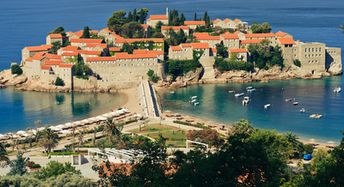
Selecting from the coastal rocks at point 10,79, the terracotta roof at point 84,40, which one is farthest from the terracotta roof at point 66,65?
the terracotta roof at point 84,40

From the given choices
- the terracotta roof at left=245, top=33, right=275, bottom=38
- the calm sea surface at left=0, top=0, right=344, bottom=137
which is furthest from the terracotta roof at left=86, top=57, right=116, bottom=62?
the terracotta roof at left=245, top=33, right=275, bottom=38

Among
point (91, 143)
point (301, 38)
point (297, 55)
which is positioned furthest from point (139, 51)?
point (301, 38)

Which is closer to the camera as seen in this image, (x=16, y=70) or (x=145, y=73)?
(x=145, y=73)

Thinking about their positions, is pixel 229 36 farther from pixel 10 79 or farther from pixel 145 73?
pixel 10 79

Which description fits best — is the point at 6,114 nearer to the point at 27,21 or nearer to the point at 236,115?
the point at 236,115

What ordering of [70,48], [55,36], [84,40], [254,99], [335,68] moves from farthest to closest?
1. [335,68]
2. [55,36]
3. [84,40]
4. [70,48]
5. [254,99]

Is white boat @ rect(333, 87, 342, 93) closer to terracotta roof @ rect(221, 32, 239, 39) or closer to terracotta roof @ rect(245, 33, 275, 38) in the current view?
terracotta roof @ rect(245, 33, 275, 38)

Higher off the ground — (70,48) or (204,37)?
(204,37)

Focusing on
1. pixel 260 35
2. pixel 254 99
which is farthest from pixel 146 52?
pixel 260 35
